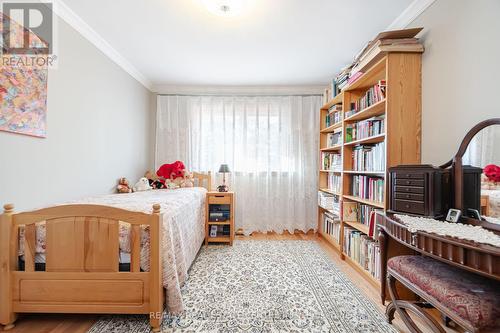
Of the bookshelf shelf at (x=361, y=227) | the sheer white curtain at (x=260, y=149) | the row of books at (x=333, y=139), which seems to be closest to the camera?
the bookshelf shelf at (x=361, y=227)

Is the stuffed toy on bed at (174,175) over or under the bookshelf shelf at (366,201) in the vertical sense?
over

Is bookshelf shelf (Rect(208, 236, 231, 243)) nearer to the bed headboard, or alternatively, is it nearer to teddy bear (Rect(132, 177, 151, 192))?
the bed headboard

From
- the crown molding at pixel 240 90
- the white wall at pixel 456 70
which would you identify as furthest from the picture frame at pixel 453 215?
the crown molding at pixel 240 90

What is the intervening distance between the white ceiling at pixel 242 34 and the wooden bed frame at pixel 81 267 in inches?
68.7

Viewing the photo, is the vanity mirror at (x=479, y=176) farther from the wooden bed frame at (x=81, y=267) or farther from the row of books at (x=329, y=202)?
the wooden bed frame at (x=81, y=267)

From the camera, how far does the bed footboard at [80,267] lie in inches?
52.5

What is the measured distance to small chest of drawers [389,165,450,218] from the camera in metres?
1.34

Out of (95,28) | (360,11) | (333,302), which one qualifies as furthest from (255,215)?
(95,28)

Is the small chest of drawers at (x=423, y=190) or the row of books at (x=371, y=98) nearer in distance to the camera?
the small chest of drawers at (x=423, y=190)

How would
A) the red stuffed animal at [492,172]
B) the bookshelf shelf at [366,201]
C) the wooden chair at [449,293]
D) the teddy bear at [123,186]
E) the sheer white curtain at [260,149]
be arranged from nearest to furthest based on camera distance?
the wooden chair at [449,293] < the red stuffed animal at [492,172] < the bookshelf shelf at [366,201] < the teddy bear at [123,186] < the sheer white curtain at [260,149]

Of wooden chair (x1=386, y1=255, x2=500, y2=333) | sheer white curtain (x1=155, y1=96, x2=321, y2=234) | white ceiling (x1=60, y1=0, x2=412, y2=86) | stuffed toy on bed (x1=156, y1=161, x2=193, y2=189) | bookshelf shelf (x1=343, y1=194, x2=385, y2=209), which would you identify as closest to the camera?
wooden chair (x1=386, y1=255, x2=500, y2=333)

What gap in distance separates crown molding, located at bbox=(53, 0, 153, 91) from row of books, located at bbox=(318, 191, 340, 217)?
3292 mm

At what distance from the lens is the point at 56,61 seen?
1.82 metres

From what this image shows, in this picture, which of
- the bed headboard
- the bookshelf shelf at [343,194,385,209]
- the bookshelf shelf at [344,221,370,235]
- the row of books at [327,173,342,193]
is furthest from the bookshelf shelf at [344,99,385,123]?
the bed headboard
